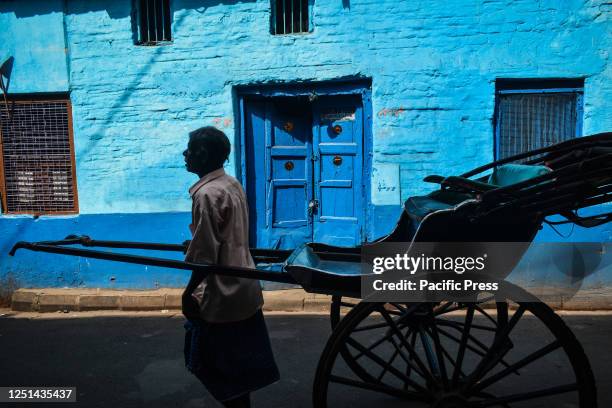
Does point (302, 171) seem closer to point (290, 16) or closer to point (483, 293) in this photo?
point (290, 16)

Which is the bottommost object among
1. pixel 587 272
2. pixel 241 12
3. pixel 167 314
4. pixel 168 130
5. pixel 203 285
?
pixel 167 314

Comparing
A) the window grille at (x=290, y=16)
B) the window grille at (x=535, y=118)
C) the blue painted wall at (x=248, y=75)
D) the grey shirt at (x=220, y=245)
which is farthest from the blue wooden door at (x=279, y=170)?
the grey shirt at (x=220, y=245)

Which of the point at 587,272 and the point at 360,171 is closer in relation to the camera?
the point at 587,272

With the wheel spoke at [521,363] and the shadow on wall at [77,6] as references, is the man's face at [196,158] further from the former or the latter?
the shadow on wall at [77,6]

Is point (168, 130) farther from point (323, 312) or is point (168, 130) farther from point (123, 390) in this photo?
point (123, 390)

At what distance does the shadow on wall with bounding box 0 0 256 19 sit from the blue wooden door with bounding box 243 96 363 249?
1.38 m

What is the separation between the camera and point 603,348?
14.0ft

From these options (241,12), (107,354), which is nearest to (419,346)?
(107,354)

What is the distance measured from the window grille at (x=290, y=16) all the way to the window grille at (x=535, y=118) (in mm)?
2544

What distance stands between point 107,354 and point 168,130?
297 cm

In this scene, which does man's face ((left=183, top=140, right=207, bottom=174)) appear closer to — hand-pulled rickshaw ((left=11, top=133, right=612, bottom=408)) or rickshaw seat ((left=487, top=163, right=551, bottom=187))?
hand-pulled rickshaw ((left=11, top=133, right=612, bottom=408))

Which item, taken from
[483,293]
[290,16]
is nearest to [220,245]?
[483,293]

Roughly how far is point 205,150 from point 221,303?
0.80 metres

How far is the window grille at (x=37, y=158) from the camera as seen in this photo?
6.48 metres
